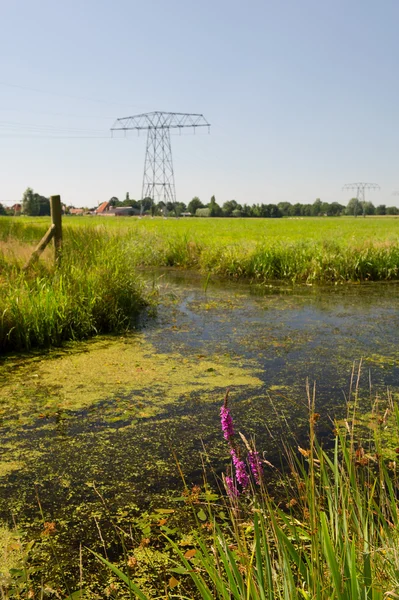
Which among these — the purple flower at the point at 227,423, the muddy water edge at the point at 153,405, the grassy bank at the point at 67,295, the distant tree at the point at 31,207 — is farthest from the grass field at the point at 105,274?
the distant tree at the point at 31,207

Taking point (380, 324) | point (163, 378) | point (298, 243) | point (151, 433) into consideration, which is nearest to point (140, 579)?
point (151, 433)

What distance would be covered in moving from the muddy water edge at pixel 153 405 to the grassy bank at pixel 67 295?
0.29 metres

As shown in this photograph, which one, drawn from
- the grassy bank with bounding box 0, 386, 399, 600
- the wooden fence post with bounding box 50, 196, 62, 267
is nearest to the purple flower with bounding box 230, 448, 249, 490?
the grassy bank with bounding box 0, 386, 399, 600

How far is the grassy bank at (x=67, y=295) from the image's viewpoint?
550cm

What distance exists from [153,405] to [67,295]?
249cm

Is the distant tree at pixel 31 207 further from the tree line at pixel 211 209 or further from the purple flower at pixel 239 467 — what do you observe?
the purple flower at pixel 239 467

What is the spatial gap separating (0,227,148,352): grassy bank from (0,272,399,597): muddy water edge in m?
0.29

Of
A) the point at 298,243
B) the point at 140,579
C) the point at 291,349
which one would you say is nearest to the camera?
the point at 140,579

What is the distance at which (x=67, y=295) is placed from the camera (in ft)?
19.8

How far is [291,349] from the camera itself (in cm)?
551

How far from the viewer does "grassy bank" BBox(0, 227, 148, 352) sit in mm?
5504

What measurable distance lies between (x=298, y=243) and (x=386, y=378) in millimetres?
7075

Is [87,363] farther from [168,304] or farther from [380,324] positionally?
[380,324]

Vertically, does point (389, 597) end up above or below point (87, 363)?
above
